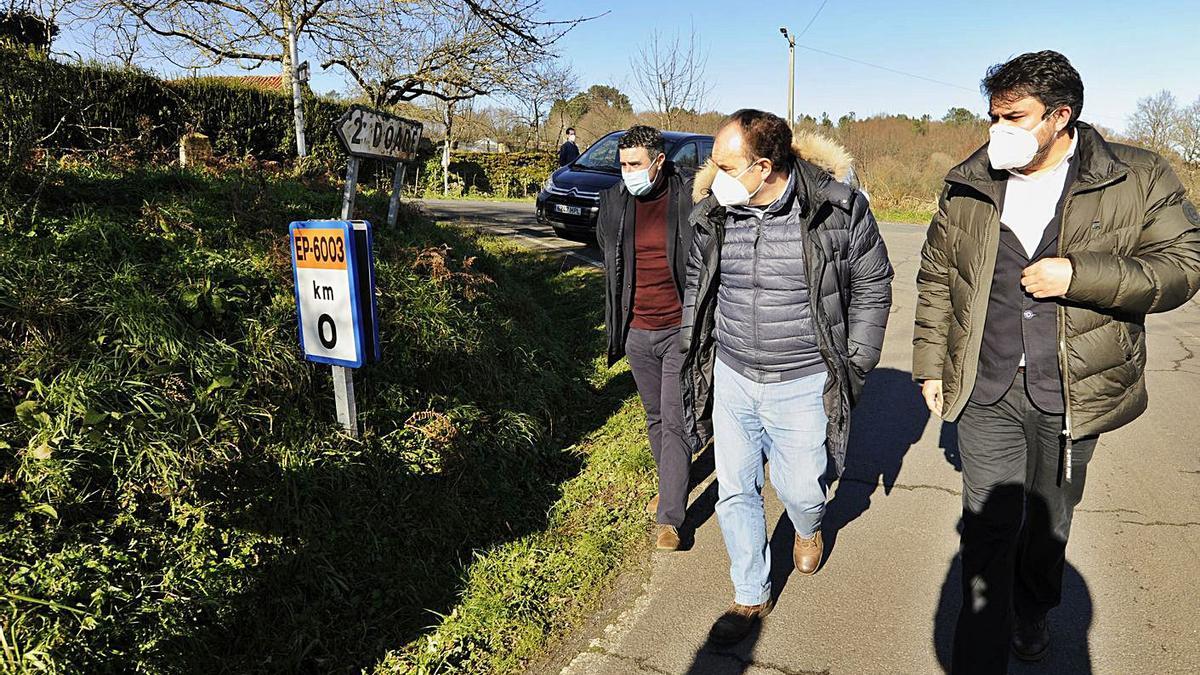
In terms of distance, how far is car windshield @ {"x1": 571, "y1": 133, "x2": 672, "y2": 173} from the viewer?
1080 centimetres

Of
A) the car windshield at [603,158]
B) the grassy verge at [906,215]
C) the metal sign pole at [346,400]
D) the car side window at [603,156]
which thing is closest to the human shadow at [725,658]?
the metal sign pole at [346,400]

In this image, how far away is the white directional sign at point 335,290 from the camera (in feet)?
11.4

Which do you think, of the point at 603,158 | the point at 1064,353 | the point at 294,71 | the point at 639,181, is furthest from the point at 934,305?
the point at 294,71

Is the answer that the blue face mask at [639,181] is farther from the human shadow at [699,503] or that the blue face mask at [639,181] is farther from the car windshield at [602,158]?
the car windshield at [602,158]

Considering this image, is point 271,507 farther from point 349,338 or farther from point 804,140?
point 804,140

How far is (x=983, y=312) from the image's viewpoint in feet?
8.73

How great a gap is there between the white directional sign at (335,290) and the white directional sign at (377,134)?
4.81ft

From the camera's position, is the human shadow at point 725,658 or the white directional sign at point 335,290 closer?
the human shadow at point 725,658

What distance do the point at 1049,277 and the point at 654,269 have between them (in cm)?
187

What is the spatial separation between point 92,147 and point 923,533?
7364mm

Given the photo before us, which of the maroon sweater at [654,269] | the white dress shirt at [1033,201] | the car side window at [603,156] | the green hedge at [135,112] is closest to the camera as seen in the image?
the white dress shirt at [1033,201]

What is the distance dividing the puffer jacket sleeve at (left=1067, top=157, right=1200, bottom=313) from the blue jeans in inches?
39.5

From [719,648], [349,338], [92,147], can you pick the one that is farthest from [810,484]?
[92,147]

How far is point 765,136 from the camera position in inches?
112
